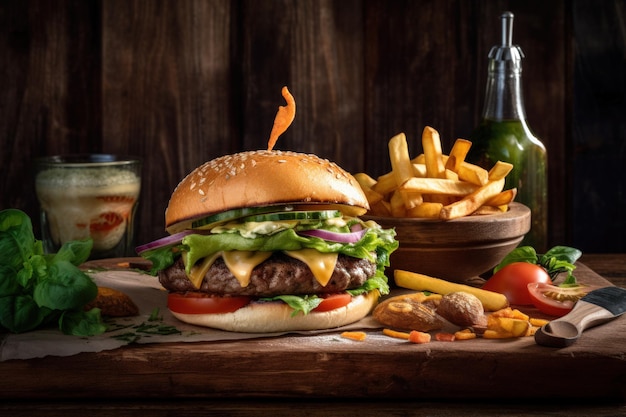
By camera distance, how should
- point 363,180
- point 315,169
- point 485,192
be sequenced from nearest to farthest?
point 315,169 < point 485,192 < point 363,180

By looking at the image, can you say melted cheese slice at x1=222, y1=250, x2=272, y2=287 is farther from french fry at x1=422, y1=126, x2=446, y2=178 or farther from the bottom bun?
french fry at x1=422, y1=126, x2=446, y2=178

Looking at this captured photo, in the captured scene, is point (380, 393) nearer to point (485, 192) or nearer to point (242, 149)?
point (485, 192)

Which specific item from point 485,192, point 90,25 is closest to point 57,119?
point 90,25

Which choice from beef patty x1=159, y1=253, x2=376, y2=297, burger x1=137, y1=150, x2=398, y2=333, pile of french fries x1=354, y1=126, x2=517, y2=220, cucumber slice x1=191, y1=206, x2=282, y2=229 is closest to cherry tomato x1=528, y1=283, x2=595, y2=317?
pile of french fries x1=354, y1=126, x2=517, y2=220

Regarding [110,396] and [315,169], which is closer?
[110,396]

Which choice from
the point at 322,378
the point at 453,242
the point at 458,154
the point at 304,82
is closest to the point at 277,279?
the point at 322,378

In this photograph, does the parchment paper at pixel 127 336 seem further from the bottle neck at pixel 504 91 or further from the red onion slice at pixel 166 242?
the bottle neck at pixel 504 91
